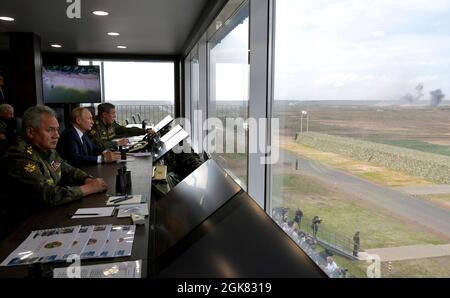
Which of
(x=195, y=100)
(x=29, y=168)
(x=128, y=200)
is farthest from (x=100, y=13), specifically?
(x=195, y=100)

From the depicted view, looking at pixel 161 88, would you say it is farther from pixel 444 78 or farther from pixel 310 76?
pixel 444 78

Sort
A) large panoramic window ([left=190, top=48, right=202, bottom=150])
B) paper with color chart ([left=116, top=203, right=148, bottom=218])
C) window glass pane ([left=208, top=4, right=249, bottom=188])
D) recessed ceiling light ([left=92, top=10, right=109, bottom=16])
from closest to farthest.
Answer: paper with color chart ([left=116, top=203, right=148, bottom=218]) → window glass pane ([left=208, top=4, right=249, bottom=188]) → recessed ceiling light ([left=92, top=10, right=109, bottom=16]) → large panoramic window ([left=190, top=48, right=202, bottom=150])

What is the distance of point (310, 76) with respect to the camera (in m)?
2.07

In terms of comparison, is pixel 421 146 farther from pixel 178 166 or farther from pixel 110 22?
pixel 110 22

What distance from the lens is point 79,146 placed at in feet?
11.5

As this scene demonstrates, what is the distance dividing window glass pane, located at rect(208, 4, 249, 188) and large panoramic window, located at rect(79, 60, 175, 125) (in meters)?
3.92

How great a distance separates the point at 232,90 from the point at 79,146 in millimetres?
1665

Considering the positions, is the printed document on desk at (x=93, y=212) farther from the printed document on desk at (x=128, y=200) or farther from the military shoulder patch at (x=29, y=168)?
the military shoulder patch at (x=29, y=168)

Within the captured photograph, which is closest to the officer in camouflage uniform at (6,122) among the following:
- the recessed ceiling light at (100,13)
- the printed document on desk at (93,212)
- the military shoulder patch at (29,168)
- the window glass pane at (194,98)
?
the recessed ceiling light at (100,13)

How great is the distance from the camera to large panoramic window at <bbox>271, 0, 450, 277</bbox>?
1.11 metres

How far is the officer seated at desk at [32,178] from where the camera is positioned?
77.5 inches

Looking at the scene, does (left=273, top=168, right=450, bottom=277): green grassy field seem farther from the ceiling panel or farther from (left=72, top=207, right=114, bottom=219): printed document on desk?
the ceiling panel

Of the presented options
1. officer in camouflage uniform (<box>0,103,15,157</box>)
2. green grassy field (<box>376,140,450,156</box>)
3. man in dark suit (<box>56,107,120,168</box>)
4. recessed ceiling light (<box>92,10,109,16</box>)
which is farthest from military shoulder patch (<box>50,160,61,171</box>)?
officer in camouflage uniform (<box>0,103,15,157</box>)
